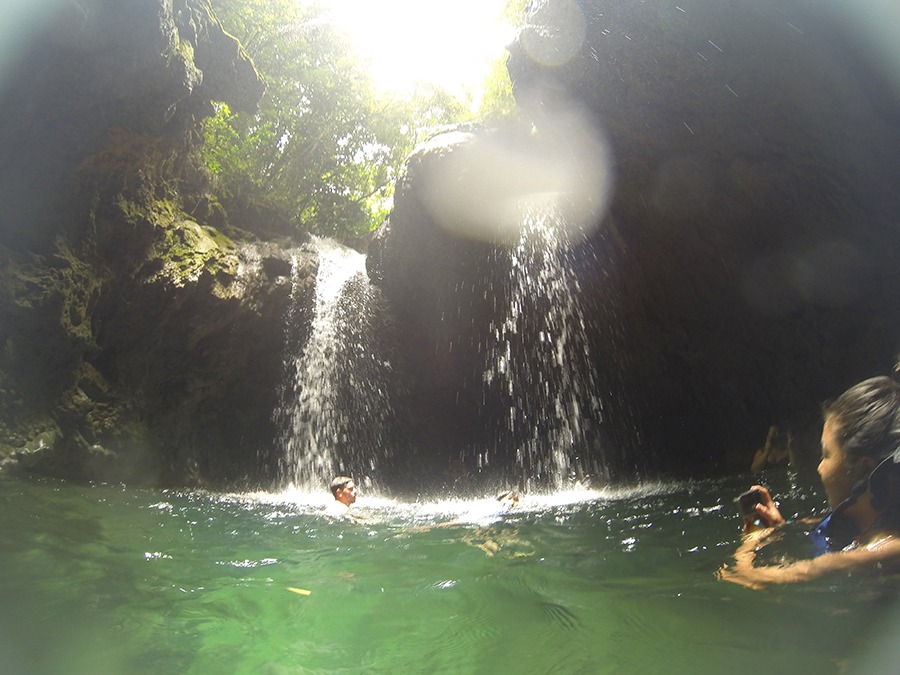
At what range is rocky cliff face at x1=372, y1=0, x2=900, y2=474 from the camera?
7434 mm

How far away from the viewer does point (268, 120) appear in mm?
16281

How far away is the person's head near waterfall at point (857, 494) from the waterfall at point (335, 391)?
7.20m

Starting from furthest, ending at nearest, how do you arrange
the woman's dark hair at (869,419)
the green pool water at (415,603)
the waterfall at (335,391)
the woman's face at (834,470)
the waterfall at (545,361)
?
the waterfall at (335,391) < the waterfall at (545,361) < the woman's face at (834,470) < the woman's dark hair at (869,419) < the green pool water at (415,603)

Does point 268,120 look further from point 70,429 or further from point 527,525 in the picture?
point 527,525

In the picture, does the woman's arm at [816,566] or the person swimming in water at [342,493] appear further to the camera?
the person swimming in water at [342,493]

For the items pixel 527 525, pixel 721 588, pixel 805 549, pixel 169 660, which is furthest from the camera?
pixel 527 525

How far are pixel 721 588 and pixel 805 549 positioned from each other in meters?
0.58

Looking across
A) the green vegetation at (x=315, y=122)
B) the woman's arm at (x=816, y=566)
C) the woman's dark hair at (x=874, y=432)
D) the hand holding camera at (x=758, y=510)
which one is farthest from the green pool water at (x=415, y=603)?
the green vegetation at (x=315, y=122)

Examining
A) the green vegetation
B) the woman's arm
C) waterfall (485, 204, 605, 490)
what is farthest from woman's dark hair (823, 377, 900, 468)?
the green vegetation

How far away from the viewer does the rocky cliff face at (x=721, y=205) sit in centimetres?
743

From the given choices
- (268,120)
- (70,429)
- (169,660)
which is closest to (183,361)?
(70,429)

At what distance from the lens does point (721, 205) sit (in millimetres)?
8430

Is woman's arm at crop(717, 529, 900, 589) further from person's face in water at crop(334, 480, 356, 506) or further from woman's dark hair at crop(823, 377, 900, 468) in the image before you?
person's face in water at crop(334, 480, 356, 506)

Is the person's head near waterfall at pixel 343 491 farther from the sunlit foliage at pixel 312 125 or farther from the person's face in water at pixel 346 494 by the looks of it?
the sunlit foliage at pixel 312 125
